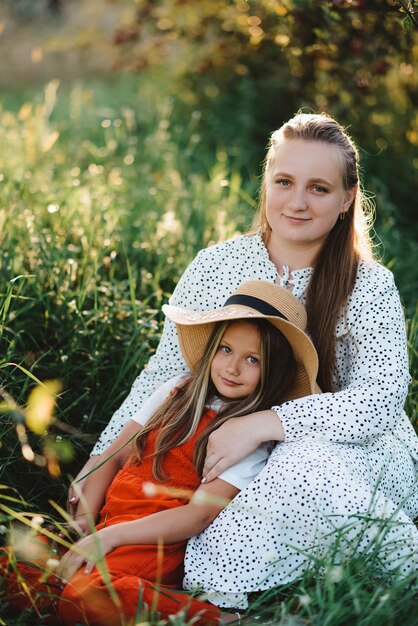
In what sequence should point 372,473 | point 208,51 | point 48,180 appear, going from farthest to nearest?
point 208,51
point 48,180
point 372,473

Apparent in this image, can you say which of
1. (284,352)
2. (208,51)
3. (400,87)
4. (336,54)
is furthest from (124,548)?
(208,51)

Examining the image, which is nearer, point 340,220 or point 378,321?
point 378,321

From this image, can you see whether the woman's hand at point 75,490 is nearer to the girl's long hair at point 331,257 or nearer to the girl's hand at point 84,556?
the girl's hand at point 84,556

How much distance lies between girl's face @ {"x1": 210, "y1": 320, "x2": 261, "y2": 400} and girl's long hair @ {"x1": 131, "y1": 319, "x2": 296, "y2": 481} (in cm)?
2

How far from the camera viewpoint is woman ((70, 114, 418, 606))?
240cm

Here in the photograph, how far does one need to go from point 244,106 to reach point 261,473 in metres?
4.88

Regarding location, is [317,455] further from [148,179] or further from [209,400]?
[148,179]

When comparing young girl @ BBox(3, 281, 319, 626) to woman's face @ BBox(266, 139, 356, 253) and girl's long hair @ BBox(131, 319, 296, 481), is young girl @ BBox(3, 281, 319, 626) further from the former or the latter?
woman's face @ BBox(266, 139, 356, 253)

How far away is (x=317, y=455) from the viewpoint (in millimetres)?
2486

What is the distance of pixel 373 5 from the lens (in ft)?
13.3

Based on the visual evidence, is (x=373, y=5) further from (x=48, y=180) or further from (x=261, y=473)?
(x=261, y=473)

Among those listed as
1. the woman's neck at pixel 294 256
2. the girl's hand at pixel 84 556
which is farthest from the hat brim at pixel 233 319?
the girl's hand at pixel 84 556

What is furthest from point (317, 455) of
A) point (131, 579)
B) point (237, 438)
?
point (131, 579)

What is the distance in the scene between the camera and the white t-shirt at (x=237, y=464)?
2.55 metres
